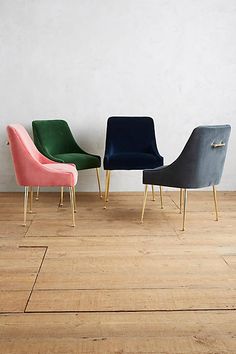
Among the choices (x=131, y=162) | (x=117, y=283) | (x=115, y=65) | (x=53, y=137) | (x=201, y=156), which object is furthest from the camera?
(x=115, y=65)

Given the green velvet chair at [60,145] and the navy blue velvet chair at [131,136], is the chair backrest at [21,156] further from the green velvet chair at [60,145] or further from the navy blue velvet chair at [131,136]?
the navy blue velvet chair at [131,136]

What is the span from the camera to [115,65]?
4.84m

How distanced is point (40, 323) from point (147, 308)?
531 millimetres

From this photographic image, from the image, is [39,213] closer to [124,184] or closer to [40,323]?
[124,184]

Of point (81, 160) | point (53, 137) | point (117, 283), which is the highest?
point (53, 137)

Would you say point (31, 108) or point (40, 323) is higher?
point (31, 108)

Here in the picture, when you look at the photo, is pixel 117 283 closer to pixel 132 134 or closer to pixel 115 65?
pixel 132 134

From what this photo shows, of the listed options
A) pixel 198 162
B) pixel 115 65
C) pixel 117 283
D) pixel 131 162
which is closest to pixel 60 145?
pixel 131 162

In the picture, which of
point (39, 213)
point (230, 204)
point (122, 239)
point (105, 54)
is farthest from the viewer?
point (105, 54)

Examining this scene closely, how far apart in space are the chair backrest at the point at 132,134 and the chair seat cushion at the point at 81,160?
1.17ft

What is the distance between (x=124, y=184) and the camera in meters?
5.06

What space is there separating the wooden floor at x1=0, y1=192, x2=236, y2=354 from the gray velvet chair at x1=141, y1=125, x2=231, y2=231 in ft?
1.25

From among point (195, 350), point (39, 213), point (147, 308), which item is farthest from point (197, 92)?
point (195, 350)

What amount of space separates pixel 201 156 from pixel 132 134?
4.57 ft
